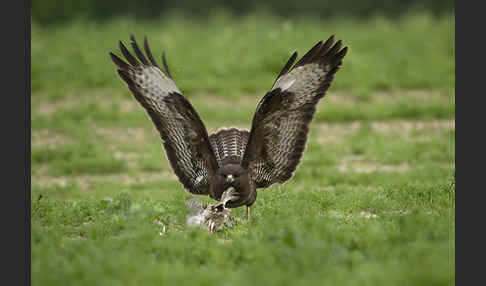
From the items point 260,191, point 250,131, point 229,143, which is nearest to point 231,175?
point 250,131

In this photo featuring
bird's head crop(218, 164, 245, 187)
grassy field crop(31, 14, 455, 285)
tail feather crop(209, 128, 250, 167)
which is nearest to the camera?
grassy field crop(31, 14, 455, 285)

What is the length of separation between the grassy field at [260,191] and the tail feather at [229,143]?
2.03 feet

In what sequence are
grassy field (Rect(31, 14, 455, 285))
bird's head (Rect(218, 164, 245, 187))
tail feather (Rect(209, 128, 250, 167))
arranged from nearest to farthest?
grassy field (Rect(31, 14, 455, 285)) → bird's head (Rect(218, 164, 245, 187)) → tail feather (Rect(209, 128, 250, 167))

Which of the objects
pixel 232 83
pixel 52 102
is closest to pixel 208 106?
pixel 232 83

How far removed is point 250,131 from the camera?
596cm

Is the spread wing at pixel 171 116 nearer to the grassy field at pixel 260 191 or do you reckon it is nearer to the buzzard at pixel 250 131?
the buzzard at pixel 250 131

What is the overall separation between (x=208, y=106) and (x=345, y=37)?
191 inches

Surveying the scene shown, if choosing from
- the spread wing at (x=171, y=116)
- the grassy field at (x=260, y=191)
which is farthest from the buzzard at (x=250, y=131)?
the grassy field at (x=260, y=191)

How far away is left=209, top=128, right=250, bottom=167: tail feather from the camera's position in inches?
262

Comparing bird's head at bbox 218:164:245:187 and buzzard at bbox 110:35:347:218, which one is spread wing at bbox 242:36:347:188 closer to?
buzzard at bbox 110:35:347:218

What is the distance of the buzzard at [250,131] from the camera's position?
5.94 metres

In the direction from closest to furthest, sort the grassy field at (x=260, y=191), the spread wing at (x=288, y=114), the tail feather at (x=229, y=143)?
the grassy field at (x=260, y=191)
the spread wing at (x=288, y=114)
the tail feather at (x=229, y=143)

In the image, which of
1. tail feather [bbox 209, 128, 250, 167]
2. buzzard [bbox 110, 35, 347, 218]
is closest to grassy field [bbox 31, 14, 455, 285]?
buzzard [bbox 110, 35, 347, 218]

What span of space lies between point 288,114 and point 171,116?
1143 mm
